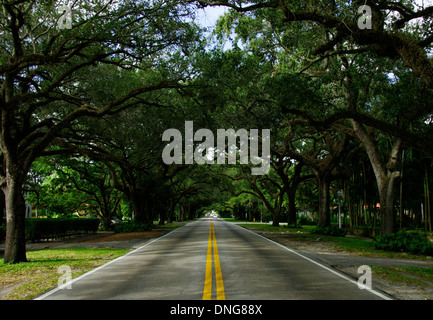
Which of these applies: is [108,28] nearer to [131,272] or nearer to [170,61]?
[170,61]

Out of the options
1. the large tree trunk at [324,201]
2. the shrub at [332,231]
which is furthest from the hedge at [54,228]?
the large tree trunk at [324,201]

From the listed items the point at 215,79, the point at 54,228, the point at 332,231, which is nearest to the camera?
the point at 215,79

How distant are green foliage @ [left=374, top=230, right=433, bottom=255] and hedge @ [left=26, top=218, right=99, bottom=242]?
18.6 meters

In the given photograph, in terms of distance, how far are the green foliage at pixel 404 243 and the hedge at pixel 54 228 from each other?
60.9ft

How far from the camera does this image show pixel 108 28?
1076 centimetres

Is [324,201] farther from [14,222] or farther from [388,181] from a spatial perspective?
[14,222]

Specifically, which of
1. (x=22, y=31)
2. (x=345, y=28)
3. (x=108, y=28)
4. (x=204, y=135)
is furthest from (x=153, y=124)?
(x=345, y=28)

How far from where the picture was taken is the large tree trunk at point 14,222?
11.6 meters

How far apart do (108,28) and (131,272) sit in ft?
24.2

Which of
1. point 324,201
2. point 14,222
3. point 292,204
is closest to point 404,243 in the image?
point 324,201

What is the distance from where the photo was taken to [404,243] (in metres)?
14.8

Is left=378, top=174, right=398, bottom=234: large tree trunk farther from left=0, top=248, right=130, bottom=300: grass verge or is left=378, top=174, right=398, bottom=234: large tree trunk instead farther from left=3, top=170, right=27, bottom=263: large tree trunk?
left=3, top=170, right=27, bottom=263: large tree trunk

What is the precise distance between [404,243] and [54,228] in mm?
19988

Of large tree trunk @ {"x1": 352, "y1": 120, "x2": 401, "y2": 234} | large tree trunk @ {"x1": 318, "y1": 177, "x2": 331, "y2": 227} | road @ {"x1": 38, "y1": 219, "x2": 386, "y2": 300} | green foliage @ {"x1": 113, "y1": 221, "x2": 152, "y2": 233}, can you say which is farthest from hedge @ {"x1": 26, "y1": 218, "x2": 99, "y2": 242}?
large tree trunk @ {"x1": 352, "y1": 120, "x2": 401, "y2": 234}
